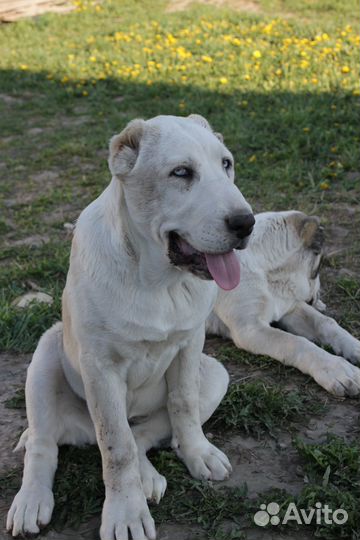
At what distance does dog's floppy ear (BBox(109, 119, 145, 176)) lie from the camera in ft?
9.07

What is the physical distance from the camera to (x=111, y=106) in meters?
9.01

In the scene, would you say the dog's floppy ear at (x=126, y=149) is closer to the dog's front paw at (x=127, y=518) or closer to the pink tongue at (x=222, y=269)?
the pink tongue at (x=222, y=269)

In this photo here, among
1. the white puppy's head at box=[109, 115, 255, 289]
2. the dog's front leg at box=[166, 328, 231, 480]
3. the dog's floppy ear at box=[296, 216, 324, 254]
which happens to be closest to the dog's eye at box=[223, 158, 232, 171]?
the white puppy's head at box=[109, 115, 255, 289]

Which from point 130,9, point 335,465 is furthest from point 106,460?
point 130,9

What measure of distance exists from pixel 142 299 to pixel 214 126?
533cm

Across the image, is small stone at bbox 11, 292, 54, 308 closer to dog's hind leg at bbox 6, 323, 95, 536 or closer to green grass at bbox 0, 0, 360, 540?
green grass at bbox 0, 0, 360, 540

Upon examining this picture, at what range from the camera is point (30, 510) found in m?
2.84

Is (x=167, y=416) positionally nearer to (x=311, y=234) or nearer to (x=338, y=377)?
(x=338, y=377)

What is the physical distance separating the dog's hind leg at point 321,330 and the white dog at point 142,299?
130 cm

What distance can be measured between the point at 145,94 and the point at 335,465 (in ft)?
22.4

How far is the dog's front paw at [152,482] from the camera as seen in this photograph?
2941mm

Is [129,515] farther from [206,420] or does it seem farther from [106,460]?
[206,420]

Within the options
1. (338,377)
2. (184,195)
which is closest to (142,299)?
(184,195)

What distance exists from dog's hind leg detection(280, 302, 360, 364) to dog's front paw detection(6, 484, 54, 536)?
196 cm
